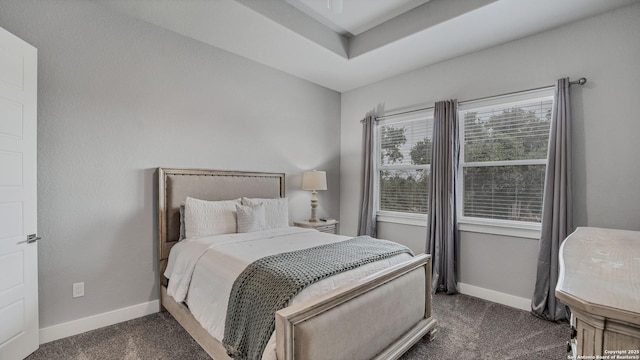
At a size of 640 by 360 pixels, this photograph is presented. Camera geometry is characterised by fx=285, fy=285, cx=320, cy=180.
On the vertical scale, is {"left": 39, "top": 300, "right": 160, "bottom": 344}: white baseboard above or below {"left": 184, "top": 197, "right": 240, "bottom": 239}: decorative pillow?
below

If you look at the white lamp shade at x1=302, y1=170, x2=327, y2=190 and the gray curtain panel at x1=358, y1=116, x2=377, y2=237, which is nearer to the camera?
the white lamp shade at x1=302, y1=170, x2=327, y2=190

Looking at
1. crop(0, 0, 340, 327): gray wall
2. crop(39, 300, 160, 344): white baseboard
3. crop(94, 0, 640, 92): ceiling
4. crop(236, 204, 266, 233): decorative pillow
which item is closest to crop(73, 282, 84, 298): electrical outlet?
crop(0, 0, 340, 327): gray wall

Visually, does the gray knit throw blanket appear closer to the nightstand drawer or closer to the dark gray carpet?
the dark gray carpet

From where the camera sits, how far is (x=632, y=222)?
2.37m

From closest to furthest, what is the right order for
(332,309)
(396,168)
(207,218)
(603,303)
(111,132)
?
(603,303)
(332,309)
(111,132)
(207,218)
(396,168)

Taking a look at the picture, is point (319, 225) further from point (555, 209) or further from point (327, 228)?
point (555, 209)

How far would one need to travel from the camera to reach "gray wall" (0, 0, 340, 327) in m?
2.26

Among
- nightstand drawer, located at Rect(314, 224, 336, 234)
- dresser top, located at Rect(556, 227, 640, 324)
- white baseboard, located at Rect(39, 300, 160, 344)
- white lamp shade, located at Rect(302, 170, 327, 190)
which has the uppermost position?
white lamp shade, located at Rect(302, 170, 327, 190)

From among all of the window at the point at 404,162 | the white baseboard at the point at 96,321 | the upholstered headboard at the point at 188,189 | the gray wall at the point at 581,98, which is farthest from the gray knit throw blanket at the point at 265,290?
the window at the point at 404,162

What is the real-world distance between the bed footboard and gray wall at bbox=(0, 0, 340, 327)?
6.90 ft

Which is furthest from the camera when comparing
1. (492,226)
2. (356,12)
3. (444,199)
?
(444,199)

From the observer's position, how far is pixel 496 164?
313 cm

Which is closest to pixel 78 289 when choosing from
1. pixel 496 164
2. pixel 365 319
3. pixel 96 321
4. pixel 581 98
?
Result: pixel 96 321

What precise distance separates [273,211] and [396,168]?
1896mm
